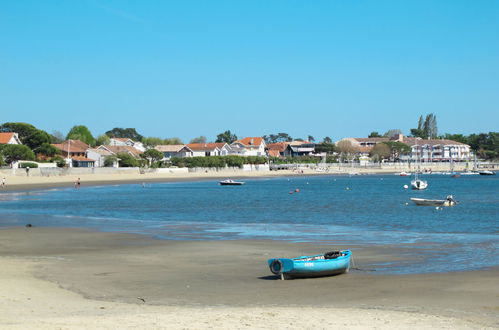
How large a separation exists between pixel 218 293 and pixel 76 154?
150 meters

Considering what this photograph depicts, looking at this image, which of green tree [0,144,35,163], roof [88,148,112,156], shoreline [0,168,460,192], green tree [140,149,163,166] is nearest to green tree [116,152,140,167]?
roof [88,148,112,156]

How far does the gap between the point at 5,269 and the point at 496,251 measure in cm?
1966

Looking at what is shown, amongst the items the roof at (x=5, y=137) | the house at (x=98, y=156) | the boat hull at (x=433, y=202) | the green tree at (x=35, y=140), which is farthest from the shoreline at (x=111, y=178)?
the boat hull at (x=433, y=202)

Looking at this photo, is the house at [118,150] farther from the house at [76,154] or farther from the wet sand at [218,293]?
the wet sand at [218,293]

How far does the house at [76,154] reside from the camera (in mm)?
151550

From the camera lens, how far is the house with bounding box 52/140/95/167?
152 metres

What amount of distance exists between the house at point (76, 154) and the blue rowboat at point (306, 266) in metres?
129

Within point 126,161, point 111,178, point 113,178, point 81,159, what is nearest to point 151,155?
point 126,161

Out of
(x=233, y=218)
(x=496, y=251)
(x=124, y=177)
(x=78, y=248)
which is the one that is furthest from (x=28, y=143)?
(x=496, y=251)

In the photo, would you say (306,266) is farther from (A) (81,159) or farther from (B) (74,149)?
(B) (74,149)

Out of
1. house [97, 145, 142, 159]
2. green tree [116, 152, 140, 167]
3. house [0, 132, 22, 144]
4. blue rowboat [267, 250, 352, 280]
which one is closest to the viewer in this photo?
blue rowboat [267, 250, 352, 280]

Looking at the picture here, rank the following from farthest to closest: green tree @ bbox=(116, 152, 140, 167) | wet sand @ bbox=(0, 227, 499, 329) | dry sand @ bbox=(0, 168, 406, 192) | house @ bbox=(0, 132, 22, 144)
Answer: green tree @ bbox=(116, 152, 140, 167) → house @ bbox=(0, 132, 22, 144) → dry sand @ bbox=(0, 168, 406, 192) → wet sand @ bbox=(0, 227, 499, 329)

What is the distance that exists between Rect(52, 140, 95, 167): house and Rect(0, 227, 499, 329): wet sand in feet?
400

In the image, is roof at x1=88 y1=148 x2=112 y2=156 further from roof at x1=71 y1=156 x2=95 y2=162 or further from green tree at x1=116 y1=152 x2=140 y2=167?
green tree at x1=116 y1=152 x2=140 y2=167
